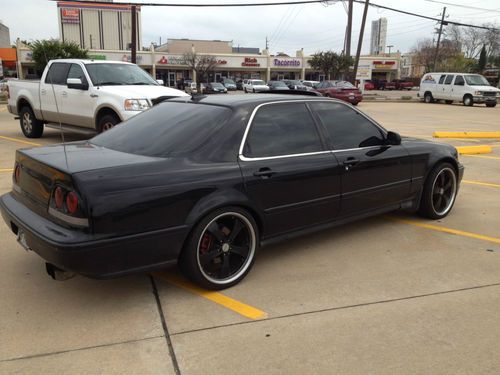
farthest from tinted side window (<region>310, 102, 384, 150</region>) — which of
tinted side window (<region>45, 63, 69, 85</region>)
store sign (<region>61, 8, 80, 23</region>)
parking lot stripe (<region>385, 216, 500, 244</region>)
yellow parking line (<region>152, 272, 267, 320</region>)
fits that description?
store sign (<region>61, 8, 80, 23</region>)

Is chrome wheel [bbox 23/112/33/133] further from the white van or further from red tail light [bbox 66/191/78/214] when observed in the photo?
the white van

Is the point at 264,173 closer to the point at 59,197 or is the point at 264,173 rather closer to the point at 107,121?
the point at 59,197

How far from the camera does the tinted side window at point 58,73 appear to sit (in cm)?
1007

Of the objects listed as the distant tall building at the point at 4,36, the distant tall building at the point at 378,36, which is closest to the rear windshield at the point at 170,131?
the distant tall building at the point at 378,36

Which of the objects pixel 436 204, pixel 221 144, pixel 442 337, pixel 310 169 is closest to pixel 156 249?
pixel 221 144

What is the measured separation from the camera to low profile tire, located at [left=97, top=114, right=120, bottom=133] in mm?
8992

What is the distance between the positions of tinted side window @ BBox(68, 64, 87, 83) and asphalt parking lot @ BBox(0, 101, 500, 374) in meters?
5.38

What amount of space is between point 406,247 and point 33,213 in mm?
3369

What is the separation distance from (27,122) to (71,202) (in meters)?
9.45

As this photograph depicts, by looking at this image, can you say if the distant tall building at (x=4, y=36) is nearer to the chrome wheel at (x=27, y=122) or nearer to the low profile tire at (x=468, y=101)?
the low profile tire at (x=468, y=101)

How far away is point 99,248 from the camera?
3074mm

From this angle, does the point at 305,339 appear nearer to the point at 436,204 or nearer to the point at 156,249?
the point at 156,249

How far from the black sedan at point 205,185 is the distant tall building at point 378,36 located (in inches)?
3689

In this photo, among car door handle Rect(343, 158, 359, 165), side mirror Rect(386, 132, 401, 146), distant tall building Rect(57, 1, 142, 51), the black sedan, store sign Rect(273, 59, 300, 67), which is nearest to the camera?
the black sedan
